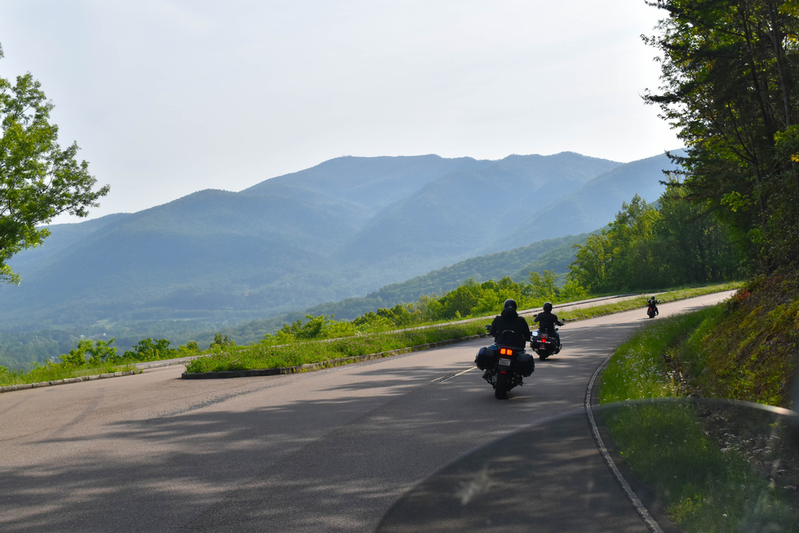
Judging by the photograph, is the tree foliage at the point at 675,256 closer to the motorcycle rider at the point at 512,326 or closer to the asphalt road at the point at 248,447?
the motorcycle rider at the point at 512,326

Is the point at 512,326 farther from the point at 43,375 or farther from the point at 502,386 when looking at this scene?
the point at 43,375

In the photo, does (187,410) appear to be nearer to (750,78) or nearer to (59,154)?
(59,154)

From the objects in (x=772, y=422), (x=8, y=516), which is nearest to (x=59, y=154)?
(x=8, y=516)

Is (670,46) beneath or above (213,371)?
above

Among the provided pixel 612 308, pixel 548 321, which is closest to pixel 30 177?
pixel 548 321

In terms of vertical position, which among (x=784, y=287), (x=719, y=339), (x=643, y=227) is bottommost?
(x=719, y=339)

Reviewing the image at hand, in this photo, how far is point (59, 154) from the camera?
76.0 ft

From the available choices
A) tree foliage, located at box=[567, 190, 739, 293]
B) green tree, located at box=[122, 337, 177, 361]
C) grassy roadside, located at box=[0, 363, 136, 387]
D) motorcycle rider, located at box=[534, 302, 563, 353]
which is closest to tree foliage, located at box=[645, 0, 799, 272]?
motorcycle rider, located at box=[534, 302, 563, 353]

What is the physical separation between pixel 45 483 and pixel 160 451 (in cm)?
142

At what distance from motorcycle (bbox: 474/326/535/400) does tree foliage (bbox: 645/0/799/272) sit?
274 inches

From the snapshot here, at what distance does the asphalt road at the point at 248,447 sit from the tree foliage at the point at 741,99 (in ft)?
23.6

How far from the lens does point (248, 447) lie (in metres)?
7.16

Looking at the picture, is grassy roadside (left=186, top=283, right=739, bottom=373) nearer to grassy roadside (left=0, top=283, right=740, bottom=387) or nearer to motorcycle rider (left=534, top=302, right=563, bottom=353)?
grassy roadside (left=0, top=283, right=740, bottom=387)

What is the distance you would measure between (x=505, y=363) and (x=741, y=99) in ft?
62.4
